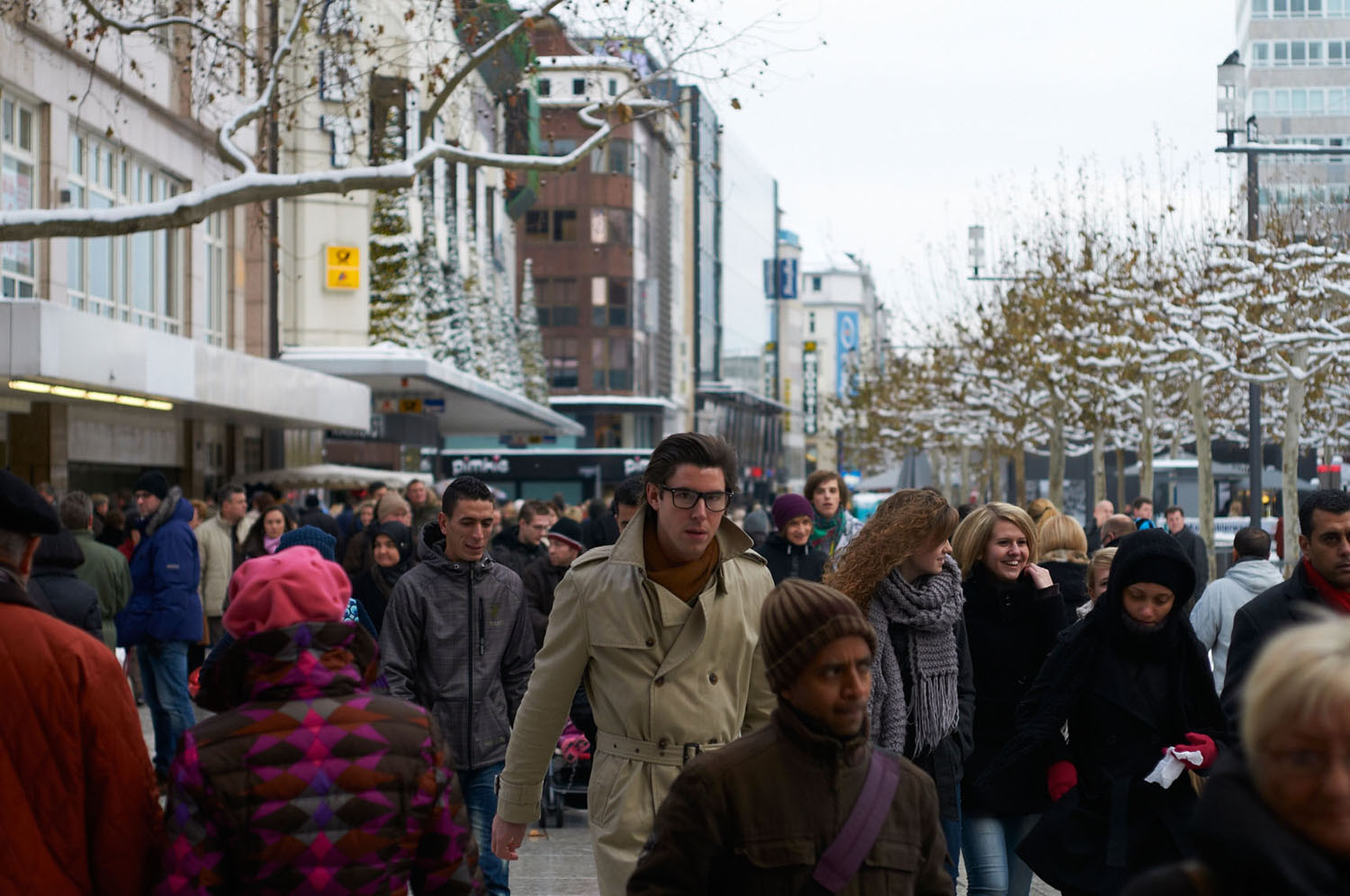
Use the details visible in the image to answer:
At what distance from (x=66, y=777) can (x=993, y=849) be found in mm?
3714

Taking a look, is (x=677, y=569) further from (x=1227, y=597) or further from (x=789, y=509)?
(x=789, y=509)

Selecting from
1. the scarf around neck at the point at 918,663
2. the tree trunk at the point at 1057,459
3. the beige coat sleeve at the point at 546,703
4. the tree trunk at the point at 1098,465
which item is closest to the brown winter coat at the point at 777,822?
the beige coat sleeve at the point at 546,703

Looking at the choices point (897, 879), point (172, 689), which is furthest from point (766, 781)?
point (172, 689)

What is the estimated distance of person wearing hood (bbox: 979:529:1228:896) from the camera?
550cm

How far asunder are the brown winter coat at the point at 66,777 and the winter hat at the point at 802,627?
4.22ft

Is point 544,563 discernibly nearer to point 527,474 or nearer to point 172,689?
point 172,689

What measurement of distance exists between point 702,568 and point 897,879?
172cm

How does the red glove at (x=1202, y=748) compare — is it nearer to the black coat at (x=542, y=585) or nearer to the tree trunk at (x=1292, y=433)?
the black coat at (x=542, y=585)

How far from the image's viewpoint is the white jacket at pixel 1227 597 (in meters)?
9.95

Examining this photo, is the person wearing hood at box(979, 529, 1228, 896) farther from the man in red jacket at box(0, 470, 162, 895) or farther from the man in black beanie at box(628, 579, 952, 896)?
the man in red jacket at box(0, 470, 162, 895)

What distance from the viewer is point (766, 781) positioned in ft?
11.4

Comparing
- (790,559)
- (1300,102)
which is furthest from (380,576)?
(1300,102)

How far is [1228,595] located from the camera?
10.0 m

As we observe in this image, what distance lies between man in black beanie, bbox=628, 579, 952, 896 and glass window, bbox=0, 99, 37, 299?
66.0ft
